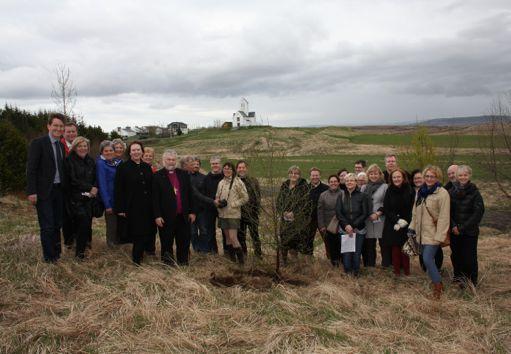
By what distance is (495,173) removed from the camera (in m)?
13.1

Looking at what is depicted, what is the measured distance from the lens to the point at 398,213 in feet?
21.7

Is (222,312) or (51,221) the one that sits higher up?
(51,221)

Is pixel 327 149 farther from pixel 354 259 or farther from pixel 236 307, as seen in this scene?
pixel 236 307

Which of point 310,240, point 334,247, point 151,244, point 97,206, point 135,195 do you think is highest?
point 135,195

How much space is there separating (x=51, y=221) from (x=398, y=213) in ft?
17.5

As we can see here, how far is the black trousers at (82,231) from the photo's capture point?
6.17 m

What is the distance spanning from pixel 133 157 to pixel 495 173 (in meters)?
11.9

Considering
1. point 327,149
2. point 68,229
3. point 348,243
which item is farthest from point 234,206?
point 327,149

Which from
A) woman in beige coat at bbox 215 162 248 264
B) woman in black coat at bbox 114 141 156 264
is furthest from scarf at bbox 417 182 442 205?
woman in black coat at bbox 114 141 156 264

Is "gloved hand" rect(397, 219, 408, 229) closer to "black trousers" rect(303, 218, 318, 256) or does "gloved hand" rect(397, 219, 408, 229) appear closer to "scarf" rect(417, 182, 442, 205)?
"scarf" rect(417, 182, 442, 205)

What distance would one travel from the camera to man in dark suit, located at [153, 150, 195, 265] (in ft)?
20.1

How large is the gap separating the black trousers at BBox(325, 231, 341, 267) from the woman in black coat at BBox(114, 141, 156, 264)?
3.09 meters

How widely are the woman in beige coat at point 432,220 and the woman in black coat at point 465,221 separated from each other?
27 centimetres

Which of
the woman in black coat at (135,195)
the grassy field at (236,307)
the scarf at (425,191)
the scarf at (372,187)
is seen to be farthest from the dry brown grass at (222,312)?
the scarf at (372,187)
